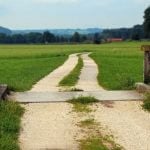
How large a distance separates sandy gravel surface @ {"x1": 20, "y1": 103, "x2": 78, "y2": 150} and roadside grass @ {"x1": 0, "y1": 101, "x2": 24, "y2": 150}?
0.42 feet

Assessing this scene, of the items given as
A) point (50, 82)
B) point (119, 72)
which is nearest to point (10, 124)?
point (50, 82)

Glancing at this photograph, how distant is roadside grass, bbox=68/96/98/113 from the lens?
36.6 feet

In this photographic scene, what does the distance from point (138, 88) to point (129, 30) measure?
181558 mm

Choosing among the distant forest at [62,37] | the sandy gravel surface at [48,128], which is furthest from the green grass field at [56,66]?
the distant forest at [62,37]

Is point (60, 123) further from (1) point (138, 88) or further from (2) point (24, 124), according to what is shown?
(1) point (138, 88)

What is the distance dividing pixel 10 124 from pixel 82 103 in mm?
3052

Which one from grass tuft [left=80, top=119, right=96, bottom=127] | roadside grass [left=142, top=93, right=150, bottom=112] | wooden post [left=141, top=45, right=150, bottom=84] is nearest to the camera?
grass tuft [left=80, top=119, right=96, bottom=127]

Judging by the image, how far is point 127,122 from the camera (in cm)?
995

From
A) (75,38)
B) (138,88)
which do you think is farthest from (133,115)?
(75,38)

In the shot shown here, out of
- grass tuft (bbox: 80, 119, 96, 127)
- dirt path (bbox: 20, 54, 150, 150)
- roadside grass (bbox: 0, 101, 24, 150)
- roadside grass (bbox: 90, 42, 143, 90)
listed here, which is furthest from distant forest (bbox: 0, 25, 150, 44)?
grass tuft (bbox: 80, 119, 96, 127)

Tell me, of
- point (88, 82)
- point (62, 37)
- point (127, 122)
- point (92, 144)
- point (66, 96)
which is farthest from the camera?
point (62, 37)

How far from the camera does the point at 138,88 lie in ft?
45.3

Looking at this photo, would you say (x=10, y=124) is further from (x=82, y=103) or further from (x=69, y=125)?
(x=82, y=103)

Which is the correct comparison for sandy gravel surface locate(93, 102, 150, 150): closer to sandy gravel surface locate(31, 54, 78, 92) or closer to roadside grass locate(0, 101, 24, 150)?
roadside grass locate(0, 101, 24, 150)
